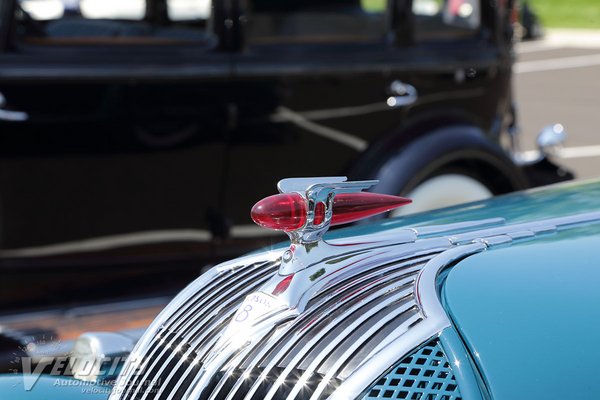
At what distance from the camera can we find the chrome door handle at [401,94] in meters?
3.63

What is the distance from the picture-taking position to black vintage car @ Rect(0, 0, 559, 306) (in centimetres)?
319

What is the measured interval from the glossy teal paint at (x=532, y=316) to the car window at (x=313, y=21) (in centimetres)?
204

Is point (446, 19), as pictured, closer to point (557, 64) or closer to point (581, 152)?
point (581, 152)

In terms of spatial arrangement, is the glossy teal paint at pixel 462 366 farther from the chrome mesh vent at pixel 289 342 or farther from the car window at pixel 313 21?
the car window at pixel 313 21

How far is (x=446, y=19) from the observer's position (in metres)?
3.88

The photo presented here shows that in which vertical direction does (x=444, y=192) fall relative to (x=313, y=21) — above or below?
below

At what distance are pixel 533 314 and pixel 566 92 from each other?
10086 mm

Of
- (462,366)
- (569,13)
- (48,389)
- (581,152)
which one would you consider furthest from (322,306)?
(569,13)

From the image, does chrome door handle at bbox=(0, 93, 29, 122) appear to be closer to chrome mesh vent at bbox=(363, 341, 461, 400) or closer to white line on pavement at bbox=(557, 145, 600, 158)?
chrome mesh vent at bbox=(363, 341, 461, 400)

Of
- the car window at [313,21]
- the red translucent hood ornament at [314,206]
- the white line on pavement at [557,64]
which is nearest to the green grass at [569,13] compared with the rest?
the white line on pavement at [557,64]

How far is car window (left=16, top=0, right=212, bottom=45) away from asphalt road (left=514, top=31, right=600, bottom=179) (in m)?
3.95

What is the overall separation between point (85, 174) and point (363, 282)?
1.88m

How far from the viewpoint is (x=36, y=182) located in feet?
10.5

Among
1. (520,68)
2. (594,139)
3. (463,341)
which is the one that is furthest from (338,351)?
(520,68)
